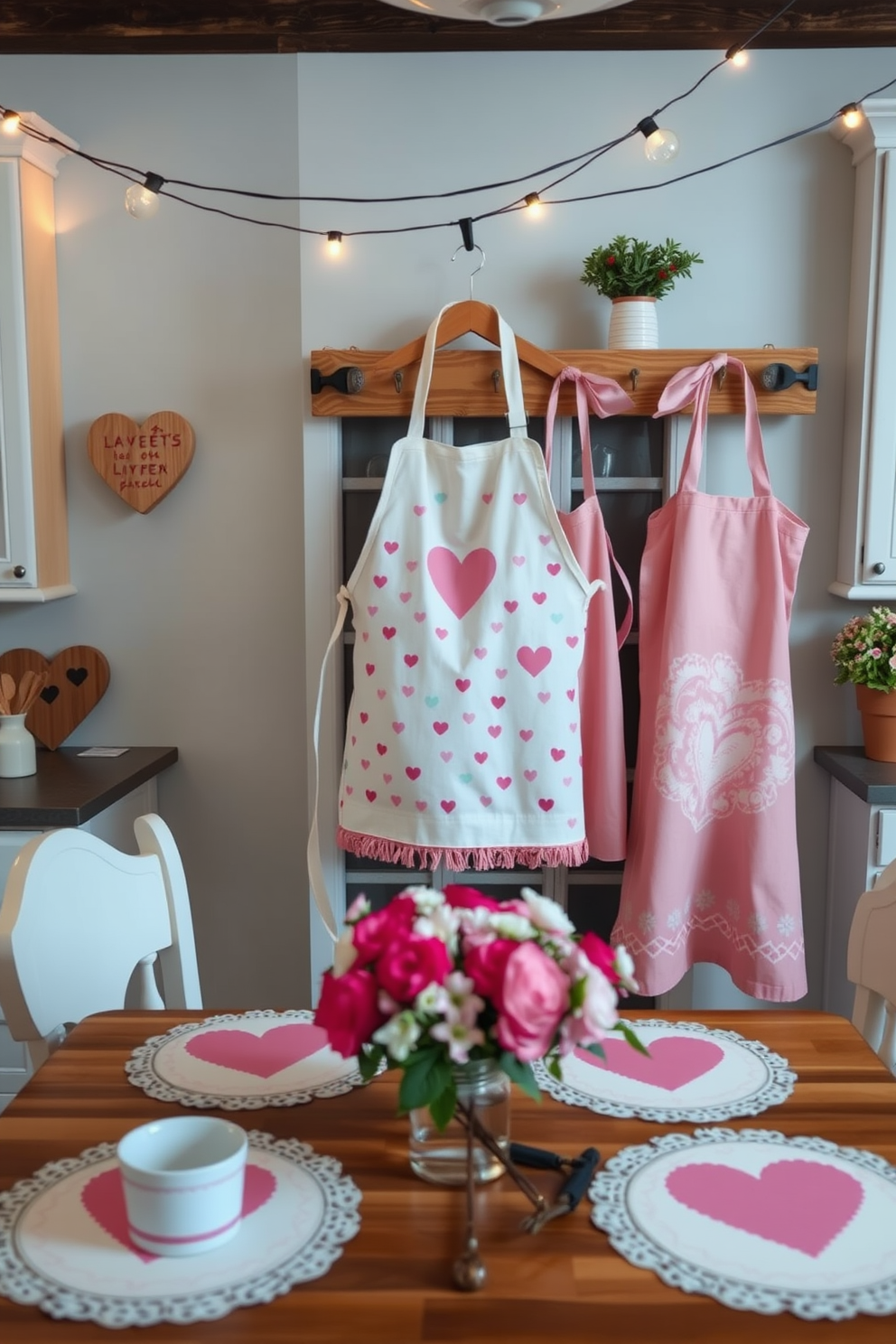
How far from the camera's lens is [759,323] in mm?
2551

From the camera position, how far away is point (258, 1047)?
4.69ft

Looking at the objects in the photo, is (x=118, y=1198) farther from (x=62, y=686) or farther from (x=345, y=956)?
(x=62, y=686)

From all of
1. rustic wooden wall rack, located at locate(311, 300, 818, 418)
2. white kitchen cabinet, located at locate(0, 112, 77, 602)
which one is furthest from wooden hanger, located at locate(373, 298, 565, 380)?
white kitchen cabinet, located at locate(0, 112, 77, 602)

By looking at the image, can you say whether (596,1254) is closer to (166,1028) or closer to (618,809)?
(166,1028)

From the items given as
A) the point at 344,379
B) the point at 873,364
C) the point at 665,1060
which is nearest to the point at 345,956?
the point at 665,1060

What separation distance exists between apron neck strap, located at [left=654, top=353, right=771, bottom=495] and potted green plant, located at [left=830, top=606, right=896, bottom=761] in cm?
37

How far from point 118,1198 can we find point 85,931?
20.9 inches

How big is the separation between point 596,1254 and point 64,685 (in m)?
2.13

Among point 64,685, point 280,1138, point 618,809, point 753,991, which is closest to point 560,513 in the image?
point 618,809

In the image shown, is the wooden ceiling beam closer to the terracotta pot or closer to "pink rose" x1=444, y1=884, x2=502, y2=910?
the terracotta pot

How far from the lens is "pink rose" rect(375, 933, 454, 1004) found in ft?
3.23

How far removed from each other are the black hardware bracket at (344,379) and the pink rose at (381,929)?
152cm

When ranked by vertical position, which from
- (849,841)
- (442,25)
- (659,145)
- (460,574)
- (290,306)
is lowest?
(849,841)

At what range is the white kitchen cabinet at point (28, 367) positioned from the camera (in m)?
2.53
